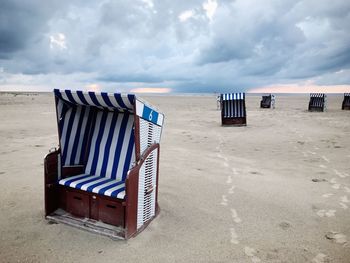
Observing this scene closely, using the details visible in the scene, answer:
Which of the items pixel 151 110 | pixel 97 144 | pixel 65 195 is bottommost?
pixel 65 195

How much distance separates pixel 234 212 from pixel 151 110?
2.00 m

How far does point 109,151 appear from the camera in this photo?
13.9ft

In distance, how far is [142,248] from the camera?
11.0 feet

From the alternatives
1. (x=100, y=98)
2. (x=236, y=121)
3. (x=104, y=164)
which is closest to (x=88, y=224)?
(x=104, y=164)

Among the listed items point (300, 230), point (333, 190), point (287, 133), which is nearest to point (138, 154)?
point (300, 230)

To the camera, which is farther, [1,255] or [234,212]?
[234,212]

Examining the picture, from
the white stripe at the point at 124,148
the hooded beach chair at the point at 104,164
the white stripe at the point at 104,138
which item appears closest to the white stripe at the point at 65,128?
the hooded beach chair at the point at 104,164

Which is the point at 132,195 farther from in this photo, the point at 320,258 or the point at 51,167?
the point at 320,258

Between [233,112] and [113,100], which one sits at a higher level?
[113,100]

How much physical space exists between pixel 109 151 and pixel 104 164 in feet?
0.65

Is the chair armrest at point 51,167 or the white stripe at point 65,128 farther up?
the white stripe at point 65,128

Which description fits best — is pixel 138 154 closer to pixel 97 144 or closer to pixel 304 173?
pixel 97 144

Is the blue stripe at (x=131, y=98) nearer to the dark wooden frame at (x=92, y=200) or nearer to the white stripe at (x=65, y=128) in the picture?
the dark wooden frame at (x=92, y=200)

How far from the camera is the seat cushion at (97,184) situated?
11.6ft
